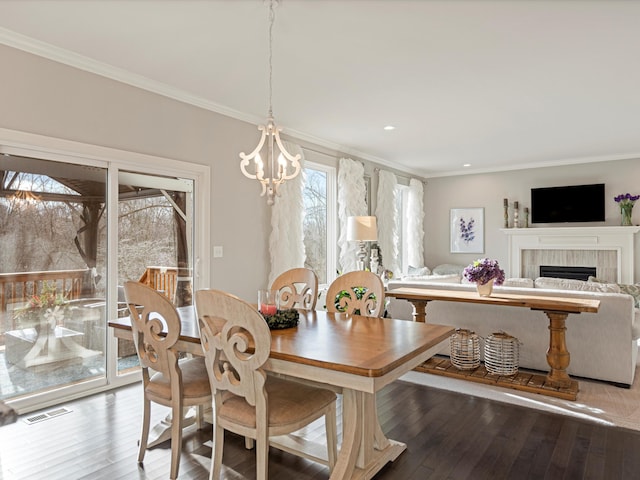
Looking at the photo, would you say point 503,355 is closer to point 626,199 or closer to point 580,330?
point 580,330

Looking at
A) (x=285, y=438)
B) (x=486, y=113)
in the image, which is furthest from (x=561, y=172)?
(x=285, y=438)

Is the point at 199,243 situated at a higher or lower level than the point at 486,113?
lower

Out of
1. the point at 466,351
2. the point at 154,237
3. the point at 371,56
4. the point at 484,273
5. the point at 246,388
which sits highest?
the point at 371,56

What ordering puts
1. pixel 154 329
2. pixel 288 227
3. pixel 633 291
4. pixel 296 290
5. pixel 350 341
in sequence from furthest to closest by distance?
pixel 288 227 < pixel 633 291 < pixel 296 290 < pixel 154 329 < pixel 350 341

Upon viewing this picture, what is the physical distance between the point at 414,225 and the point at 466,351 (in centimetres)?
436

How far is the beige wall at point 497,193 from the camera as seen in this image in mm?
6574

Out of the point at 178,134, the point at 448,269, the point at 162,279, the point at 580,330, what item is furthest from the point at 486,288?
the point at 448,269

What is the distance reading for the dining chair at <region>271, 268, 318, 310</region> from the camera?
296 cm

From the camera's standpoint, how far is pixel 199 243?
159 inches

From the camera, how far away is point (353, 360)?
1.64 meters

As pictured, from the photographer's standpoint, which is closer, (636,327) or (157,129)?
(636,327)

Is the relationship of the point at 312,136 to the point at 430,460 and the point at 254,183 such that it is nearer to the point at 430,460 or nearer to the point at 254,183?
the point at 254,183

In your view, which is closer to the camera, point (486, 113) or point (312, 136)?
point (486, 113)

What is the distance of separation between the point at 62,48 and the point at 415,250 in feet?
20.7
